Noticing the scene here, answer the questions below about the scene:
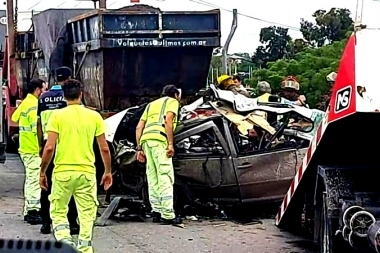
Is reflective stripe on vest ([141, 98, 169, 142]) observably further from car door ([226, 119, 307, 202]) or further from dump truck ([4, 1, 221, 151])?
dump truck ([4, 1, 221, 151])

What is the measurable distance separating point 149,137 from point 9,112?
930 centimetres

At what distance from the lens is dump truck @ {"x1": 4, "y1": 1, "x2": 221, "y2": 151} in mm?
12938

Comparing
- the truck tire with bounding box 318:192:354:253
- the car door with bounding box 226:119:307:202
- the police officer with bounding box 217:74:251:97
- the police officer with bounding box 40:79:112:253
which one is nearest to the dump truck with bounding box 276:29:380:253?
the truck tire with bounding box 318:192:354:253

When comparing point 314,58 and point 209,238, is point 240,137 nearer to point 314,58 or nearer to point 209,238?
point 209,238

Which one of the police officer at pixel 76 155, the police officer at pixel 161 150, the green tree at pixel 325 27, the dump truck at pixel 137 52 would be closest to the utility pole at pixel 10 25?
the dump truck at pixel 137 52

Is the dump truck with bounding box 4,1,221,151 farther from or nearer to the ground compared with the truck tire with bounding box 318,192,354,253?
farther from the ground

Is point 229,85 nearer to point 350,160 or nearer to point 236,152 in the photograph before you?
point 236,152

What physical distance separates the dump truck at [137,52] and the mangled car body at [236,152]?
2418mm

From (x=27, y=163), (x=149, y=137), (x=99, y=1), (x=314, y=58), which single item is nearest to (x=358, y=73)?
(x=149, y=137)

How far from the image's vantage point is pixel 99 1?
1717cm

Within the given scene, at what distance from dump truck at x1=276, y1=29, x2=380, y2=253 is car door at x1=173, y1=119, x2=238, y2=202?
8.79 ft

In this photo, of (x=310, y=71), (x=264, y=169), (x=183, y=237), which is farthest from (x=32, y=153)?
(x=310, y=71)

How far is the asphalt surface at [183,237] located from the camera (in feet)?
28.5

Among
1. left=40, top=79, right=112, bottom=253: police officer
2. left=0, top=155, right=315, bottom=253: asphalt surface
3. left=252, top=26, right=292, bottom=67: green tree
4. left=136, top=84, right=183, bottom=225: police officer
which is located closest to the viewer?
left=40, top=79, right=112, bottom=253: police officer
